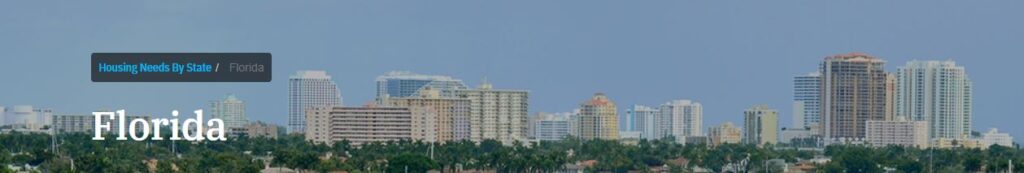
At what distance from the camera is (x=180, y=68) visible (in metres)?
50.7

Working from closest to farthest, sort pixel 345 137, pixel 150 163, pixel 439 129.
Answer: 1. pixel 150 163
2. pixel 345 137
3. pixel 439 129

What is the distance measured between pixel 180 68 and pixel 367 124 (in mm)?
114282

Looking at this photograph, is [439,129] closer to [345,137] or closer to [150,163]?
[345,137]

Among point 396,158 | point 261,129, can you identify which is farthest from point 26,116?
point 396,158

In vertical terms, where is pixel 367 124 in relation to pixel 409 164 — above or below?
above

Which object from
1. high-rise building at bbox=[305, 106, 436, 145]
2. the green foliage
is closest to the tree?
the green foliage

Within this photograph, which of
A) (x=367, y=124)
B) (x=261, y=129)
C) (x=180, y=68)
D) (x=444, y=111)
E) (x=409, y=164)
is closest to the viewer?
(x=180, y=68)

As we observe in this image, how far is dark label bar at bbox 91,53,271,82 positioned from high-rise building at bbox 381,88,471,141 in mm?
120813

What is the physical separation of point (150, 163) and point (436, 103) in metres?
88.7

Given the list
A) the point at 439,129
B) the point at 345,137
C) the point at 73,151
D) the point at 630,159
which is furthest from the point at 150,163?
the point at 439,129

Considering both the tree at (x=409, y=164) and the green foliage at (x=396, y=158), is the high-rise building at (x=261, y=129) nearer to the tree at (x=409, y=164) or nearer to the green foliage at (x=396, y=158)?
the green foliage at (x=396, y=158)

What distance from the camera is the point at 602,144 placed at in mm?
143625

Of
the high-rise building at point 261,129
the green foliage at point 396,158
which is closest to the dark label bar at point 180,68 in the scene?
the green foliage at point 396,158

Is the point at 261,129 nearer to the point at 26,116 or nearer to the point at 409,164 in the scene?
the point at 26,116
